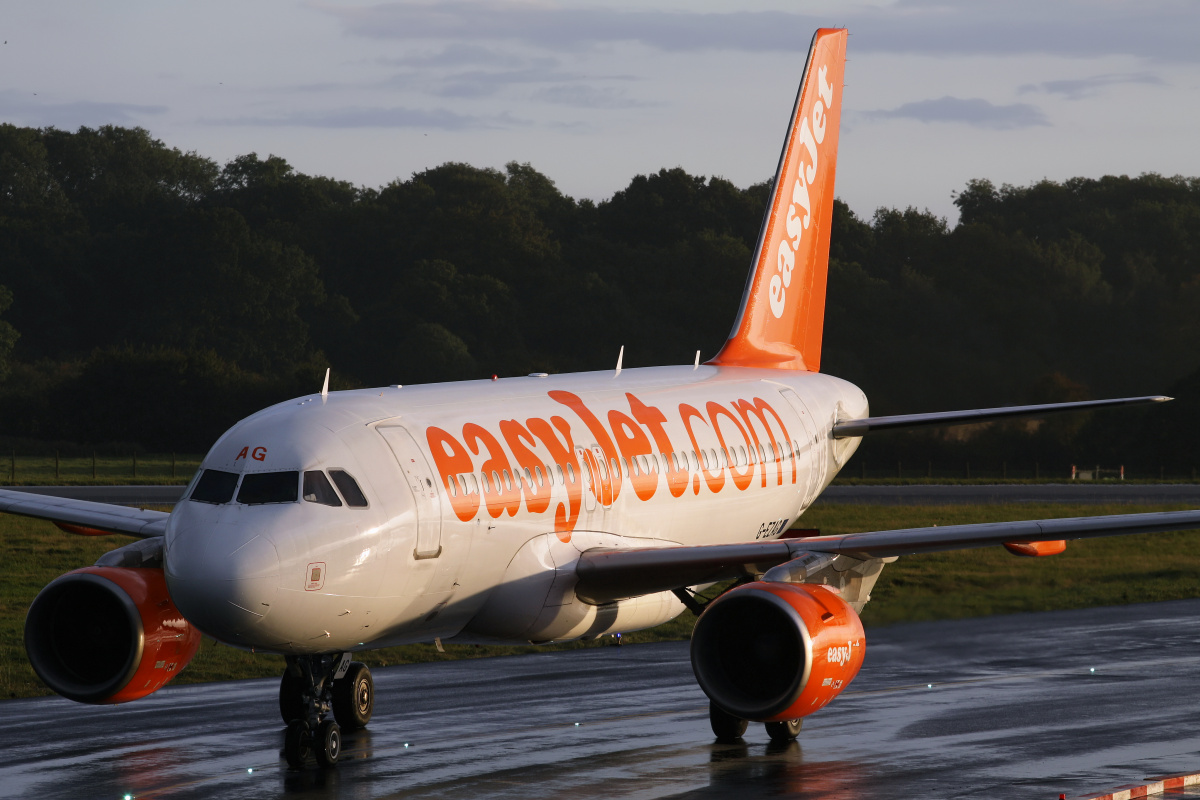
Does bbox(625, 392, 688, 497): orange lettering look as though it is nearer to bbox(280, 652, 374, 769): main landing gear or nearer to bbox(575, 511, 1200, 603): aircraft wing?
bbox(575, 511, 1200, 603): aircraft wing

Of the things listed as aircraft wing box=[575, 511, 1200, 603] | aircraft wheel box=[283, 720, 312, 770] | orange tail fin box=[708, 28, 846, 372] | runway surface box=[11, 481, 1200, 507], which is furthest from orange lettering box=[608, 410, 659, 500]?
runway surface box=[11, 481, 1200, 507]

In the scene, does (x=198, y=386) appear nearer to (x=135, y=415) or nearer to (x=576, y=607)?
(x=135, y=415)

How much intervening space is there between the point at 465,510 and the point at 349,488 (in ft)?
5.79

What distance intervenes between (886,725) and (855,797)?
4052 millimetres

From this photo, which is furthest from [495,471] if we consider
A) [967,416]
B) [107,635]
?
[967,416]

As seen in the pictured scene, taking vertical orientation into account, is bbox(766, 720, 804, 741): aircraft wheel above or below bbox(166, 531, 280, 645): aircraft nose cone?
below

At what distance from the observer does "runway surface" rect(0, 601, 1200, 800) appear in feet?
50.7

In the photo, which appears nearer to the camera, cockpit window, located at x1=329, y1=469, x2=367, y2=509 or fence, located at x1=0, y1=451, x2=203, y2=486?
cockpit window, located at x1=329, y1=469, x2=367, y2=509

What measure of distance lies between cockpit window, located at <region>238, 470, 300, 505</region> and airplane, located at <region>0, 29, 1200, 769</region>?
0.02 m

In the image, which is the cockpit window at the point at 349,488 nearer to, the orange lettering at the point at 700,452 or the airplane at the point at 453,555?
the airplane at the point at 453,555

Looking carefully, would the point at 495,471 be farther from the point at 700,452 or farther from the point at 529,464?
the point at 700,452

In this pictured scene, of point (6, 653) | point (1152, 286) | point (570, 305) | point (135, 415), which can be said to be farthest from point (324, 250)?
point (6, 653)

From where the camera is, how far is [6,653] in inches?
989

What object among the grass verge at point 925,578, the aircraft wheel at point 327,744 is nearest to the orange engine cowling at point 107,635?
the aircraft wheel at point 327,744
